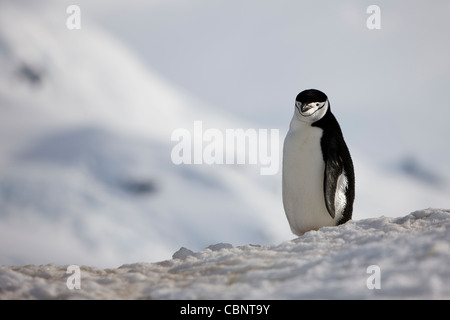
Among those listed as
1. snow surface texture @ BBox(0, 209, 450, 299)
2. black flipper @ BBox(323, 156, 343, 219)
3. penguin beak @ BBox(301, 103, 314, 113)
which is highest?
penguin beak @ BBox(301, 103, 314, 113)

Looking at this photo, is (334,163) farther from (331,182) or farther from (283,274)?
(283,274)

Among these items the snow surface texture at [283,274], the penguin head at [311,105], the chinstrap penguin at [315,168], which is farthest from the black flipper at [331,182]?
the snow surface texture at [283,274]

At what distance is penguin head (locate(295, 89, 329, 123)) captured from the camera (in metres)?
5.94

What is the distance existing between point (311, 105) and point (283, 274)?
2678mm

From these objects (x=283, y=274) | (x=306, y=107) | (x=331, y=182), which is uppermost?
(x=306, y=107)

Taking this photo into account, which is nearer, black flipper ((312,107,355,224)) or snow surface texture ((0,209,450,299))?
snow surface texture ((0,209,450,299))

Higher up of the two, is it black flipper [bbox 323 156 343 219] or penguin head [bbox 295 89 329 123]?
penguin head [bbox 295 89 329 123]

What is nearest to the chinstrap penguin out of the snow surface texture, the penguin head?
the penguin head

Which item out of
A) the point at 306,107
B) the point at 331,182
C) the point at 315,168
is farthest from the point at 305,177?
the point at 306,107

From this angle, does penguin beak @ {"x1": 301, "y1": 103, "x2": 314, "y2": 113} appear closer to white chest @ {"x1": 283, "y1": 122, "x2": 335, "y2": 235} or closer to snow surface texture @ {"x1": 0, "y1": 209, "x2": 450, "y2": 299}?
white chest @ {"x1": 283, "y1": 122, "x2": 335, "y2": 235}

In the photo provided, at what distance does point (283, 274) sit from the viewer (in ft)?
11.9
